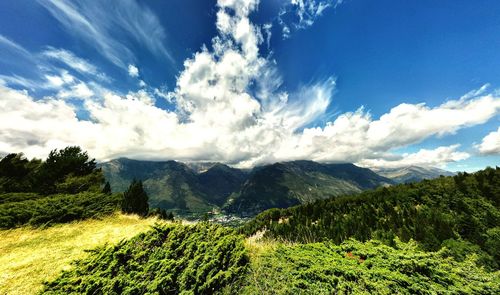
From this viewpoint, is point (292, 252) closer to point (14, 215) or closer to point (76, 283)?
point (76, 283)

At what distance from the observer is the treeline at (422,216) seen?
30.5m

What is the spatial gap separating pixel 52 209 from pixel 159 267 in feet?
47.4

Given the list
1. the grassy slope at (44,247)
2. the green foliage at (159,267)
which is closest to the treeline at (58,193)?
the grassy slope at (44,247)

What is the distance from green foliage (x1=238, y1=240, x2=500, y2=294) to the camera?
4.70 metres

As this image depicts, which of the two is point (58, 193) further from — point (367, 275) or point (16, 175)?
point (367, 275)

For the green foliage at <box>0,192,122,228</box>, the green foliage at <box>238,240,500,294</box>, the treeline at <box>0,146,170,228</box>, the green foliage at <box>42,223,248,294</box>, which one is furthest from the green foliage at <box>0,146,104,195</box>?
the green foliage at <box>238,240,500,294</box>

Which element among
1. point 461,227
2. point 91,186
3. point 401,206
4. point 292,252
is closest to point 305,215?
point 401,206

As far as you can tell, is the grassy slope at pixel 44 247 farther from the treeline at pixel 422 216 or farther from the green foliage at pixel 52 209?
the treeline at pixel 422 216

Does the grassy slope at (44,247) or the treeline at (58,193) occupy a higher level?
the treeline at (58,193)

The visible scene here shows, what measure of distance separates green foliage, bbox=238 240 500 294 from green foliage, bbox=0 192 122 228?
15.4 metres

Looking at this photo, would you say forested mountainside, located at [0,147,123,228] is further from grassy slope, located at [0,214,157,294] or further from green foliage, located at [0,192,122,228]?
grassy slope, located at [0,214,157,294]

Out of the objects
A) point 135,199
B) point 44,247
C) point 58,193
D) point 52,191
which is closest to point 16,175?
point 52,191

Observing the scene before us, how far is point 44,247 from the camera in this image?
32.7 feet

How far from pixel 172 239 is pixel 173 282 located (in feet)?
5.74
